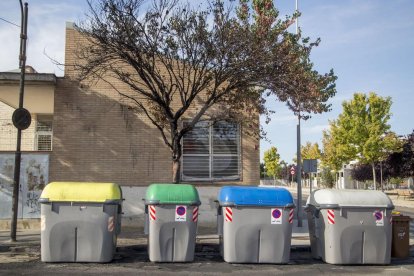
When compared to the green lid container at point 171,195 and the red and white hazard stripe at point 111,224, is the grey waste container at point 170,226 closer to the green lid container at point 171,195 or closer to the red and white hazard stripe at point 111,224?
the green lid container at point 171,195

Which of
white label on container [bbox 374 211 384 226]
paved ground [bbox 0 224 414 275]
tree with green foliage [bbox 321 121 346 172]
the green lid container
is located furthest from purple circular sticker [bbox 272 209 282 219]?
tree with green foliage [bbox 321 121 346 172]

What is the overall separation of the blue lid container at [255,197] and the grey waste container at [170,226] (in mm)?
695

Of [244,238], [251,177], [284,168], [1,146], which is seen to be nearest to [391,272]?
[244,238]

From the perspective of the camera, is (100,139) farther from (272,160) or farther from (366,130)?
(272,160)

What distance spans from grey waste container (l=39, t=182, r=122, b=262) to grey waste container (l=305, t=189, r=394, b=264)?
4.31m

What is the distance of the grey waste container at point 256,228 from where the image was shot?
880cm

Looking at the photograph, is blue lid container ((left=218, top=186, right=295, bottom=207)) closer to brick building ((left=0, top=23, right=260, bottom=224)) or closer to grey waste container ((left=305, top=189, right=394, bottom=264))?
grey waste container ((left=305, top=189, right=394, bottom=264))

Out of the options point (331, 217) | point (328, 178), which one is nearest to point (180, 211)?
point (331, 217)

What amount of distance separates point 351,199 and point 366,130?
89.7ft

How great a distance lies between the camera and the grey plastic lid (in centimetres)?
895

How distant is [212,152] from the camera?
47.3 feet

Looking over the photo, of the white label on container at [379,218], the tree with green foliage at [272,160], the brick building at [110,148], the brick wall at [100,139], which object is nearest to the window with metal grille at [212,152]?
the brick building at [110,148]

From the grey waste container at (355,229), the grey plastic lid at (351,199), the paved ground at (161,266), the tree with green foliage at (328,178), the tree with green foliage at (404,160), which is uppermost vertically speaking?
the tree with green foliage at (404,160)

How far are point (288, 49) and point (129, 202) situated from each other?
6405mm
